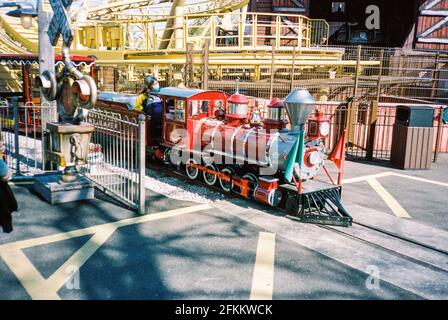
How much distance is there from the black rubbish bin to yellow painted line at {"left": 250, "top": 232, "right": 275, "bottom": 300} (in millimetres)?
6943

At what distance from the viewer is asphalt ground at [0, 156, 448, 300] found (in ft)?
15.8

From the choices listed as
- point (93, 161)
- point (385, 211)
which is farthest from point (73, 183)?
point (385, 211)

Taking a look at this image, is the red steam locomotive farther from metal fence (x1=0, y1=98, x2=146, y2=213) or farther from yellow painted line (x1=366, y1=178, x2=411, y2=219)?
metal fence (x1=0, y1=98, x2=146, y2=213)

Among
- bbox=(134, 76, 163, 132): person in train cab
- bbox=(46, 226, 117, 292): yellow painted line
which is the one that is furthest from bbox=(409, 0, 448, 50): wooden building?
bbox=(46, 226, 117, 292): yellow painted line

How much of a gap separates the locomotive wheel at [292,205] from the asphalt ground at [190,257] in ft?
1.09

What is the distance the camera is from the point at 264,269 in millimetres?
5375

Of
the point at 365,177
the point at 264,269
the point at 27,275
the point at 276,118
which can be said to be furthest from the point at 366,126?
the point at 27,275

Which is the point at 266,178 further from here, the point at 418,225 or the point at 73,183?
the point at 73,183

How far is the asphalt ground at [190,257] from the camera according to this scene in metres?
4.83

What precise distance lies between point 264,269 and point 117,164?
13.6 feet

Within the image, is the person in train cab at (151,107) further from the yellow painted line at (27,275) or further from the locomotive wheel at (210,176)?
the yellow painted line at (27,275)

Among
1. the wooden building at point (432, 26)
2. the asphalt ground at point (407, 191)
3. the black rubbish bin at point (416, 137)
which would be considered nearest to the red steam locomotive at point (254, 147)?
the asphalt ground at point (407, 191)

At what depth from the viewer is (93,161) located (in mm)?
9109
